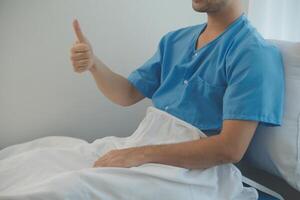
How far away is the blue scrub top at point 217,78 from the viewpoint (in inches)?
34.5

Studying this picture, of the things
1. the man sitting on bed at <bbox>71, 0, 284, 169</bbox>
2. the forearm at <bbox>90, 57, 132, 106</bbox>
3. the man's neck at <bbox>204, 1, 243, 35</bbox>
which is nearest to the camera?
the man sitting on bed at <bbox>71, 0, 284, 169</bbox>

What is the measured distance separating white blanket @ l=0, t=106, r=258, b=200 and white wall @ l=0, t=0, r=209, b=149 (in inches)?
5.7

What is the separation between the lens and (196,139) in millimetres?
943

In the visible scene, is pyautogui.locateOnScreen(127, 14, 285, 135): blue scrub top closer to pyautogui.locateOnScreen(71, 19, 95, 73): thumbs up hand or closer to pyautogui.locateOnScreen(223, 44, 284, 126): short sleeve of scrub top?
pyautogui.locateOnScreen(223, 44, 284, 126): short sleeve of scrub top

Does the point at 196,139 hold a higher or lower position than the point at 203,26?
lower

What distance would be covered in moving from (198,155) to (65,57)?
587mm

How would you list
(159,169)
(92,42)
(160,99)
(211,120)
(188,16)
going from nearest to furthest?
(159,169) → (211,120) → (160,99) → (92,42) → (188,16)

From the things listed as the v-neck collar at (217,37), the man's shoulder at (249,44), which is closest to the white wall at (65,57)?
the v-neck collar at (217,37)

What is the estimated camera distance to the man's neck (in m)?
1.01

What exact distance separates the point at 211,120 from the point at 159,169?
0.21 m

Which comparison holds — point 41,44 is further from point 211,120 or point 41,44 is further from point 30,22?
point 211,120

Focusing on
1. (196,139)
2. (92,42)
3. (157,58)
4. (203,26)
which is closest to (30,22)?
(92,42)

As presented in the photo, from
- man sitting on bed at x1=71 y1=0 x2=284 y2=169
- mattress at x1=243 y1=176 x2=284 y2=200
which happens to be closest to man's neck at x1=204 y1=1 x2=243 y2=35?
man sitting on bed at x1=71 y1=0 x2=284 y2=169

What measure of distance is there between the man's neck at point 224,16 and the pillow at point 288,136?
16 centimetres
